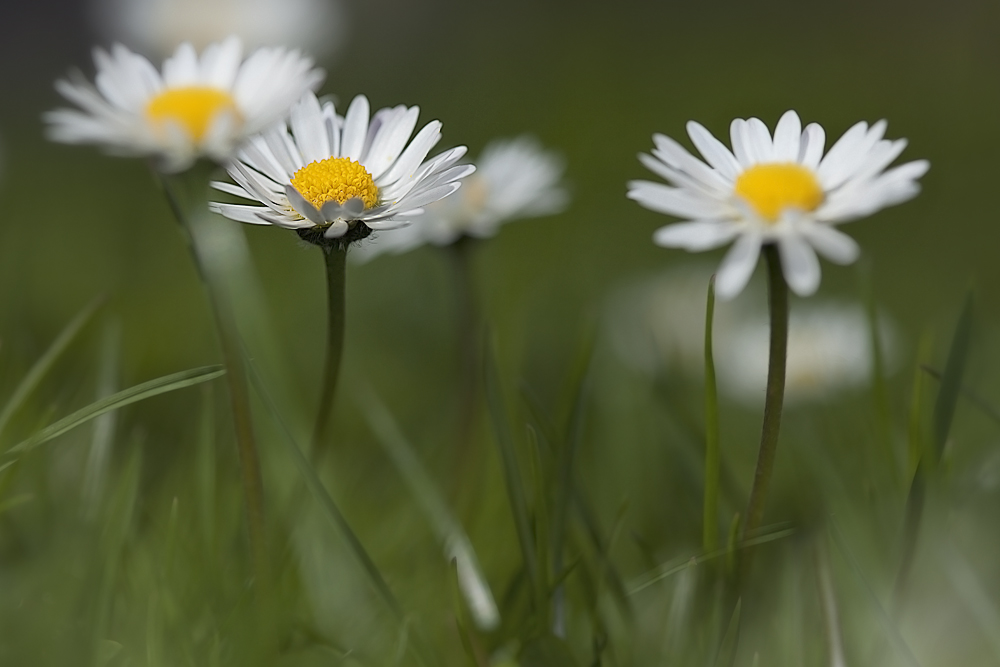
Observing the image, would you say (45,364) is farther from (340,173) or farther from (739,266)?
(739,266)

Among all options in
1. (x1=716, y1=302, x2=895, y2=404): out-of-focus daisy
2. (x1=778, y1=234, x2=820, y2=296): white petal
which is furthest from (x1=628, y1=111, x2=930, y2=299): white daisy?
(x1=716, y1=302, x2=895, y2=404): out-of-focus daisy

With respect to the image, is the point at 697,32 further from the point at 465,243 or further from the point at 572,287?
the point at 465,243

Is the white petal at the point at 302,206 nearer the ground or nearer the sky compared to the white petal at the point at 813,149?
nearer the sky

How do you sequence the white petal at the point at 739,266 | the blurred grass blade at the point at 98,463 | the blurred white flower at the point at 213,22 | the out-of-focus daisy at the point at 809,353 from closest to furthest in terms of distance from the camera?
the white petal at the point at 739,266, the blurred grass blade at the point at 98,463, the out-of-focus daisy at the point at 809,353, the blurred white flower at the point at 213,22

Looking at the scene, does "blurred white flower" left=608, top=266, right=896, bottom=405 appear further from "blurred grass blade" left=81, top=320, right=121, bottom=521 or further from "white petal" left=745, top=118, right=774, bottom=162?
"blurred grass blade" left=81, top=320, right=121, bottom=521

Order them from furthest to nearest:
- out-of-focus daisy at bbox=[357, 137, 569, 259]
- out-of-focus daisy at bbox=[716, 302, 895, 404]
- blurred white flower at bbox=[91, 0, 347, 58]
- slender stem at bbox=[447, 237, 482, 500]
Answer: blurred white flower at bbox=[91, 0, 347, 58] → out-of-focus daisy at bbox=[716, 302, 895, 404] → out-of-focus daisy at bbox=[357, 137, 569, 259] → slender stem at bbox=[447, 237, 482, 500]

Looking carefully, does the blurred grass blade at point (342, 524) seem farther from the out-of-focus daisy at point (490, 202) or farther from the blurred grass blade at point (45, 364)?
the out-of-focus daisy at point (490, 202)

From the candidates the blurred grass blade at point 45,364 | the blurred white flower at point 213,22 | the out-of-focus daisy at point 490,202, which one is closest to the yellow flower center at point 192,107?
the blurred grass blade at point 45,364

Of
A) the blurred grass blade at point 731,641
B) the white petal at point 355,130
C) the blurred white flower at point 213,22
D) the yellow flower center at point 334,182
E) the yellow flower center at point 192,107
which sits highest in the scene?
the blurred white flower at point 213,22

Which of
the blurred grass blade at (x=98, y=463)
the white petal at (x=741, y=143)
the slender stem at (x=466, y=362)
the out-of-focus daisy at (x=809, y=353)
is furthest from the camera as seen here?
the out-of-focus daisy at (x=809, y=353)
